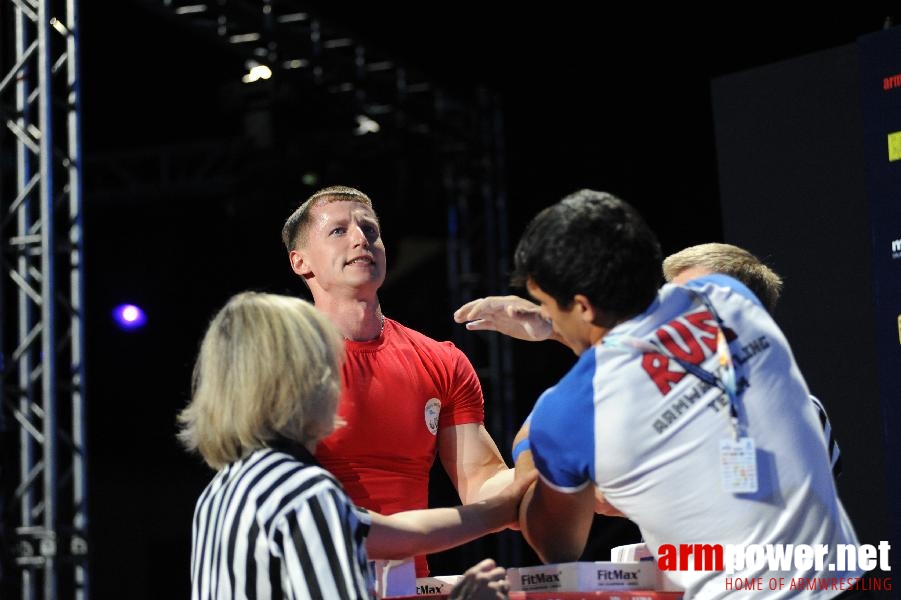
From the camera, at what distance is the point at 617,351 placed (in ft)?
6.07

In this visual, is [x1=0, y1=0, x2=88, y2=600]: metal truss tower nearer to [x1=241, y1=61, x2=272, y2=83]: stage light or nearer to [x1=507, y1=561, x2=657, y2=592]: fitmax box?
[x1=241, y1=61, x2=272, y2=83]: stage light


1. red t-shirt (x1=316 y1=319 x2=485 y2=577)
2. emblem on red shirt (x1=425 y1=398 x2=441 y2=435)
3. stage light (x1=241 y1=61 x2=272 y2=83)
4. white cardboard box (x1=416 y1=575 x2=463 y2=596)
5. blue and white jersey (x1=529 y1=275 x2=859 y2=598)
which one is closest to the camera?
blue and white jersey (x1=529 y1=275 x2=859 y2=598)

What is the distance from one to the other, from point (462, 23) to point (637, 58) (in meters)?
1.16

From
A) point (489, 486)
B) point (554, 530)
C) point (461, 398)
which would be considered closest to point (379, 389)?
point (461, 398)

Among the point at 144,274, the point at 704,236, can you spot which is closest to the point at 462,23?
the point at 704,236

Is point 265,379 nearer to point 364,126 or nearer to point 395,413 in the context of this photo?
point 395,413

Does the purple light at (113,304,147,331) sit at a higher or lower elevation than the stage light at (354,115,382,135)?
lower

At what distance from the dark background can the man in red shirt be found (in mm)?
3767

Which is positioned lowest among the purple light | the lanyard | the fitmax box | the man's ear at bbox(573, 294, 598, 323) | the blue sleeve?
the fitmax box

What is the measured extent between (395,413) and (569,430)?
1.04m

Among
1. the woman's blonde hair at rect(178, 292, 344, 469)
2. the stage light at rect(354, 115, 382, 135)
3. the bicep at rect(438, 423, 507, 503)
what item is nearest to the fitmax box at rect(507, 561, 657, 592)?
the woman's blonde hair at rect(178, 292, 344, 469)

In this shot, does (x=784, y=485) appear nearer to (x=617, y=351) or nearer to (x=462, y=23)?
(x=617, y=351)

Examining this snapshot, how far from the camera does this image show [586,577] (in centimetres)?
206

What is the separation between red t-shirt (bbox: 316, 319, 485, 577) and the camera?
2777mm
